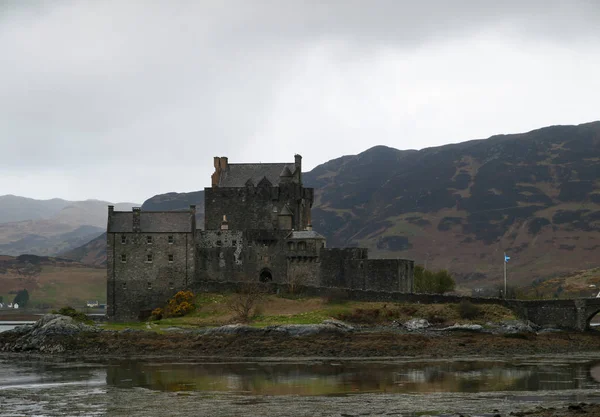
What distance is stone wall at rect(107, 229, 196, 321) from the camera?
88062 millimetres

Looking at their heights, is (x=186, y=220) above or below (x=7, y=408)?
above

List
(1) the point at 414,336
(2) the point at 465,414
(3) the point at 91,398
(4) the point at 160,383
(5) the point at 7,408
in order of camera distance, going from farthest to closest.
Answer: (1) the point at 414,336 < (4) the point at 160,383 < (3) the point at 91,398 < (5) the point at 7,408 < (2) the point at 465,414

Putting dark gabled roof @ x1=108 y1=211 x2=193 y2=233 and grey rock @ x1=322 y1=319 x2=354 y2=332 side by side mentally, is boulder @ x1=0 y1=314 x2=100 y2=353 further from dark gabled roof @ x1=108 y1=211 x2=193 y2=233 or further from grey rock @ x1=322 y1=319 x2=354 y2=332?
grey rock @ x1=322 y1=319 x2=354 y2=332

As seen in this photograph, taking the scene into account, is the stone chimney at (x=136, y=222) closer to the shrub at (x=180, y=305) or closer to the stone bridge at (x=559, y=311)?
the shrub at (x=180, y=305)

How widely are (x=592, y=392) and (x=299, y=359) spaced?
80.4 feet

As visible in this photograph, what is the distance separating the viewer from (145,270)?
88.1 m

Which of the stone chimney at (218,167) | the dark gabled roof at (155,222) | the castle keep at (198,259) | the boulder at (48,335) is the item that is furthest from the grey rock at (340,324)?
Result: the stone chimney at (218,167)

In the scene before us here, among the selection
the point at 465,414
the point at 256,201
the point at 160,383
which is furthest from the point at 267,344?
the point at 465,414

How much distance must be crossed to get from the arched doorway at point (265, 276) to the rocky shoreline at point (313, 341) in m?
14.0

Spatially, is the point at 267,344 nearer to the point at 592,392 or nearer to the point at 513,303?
the point at 513,303

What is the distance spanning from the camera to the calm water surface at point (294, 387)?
45.8 m

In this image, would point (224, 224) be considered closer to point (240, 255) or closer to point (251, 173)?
point (240, 255)

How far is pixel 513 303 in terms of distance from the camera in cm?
8088

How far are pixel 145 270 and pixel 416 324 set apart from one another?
26215mm
